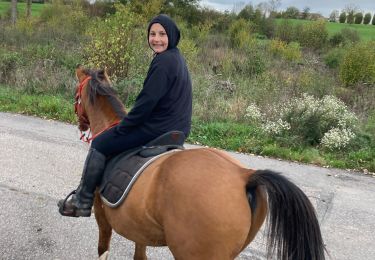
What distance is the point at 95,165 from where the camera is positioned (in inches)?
145

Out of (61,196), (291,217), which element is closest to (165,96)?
(291,217)

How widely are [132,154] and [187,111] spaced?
59cm

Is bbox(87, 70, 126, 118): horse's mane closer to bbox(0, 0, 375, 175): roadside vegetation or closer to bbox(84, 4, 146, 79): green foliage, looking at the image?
bbox(0, 0, 375, 175): roadside vegetation

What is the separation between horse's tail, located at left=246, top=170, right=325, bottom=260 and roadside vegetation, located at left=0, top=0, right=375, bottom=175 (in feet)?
19.5

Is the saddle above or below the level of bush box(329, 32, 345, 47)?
below

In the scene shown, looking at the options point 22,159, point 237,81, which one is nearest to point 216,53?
point 237,81

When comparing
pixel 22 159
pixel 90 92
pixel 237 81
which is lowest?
pixel 22 159

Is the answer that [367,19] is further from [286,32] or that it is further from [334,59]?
[334,59]

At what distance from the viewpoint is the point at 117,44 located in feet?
41.8

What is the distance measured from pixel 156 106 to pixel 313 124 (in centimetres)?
683

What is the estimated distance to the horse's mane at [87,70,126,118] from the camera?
418 cm

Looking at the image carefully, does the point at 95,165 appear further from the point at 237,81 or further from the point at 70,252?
the point at 237,81

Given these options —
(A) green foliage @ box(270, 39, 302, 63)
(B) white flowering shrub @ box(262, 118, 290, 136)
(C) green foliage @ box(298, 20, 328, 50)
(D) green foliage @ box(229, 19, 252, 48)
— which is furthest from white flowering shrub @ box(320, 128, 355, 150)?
(C) green foliage @ box(298, 20, 328, 50)

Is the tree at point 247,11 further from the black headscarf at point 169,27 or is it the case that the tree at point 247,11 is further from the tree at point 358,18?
the tree at point 358,18
